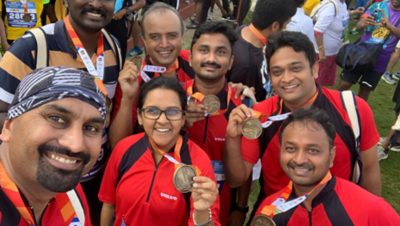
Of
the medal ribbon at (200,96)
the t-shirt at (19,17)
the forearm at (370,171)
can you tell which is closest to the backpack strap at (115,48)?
the medal ribbon at (200,96)

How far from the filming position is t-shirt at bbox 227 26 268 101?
3775 millimetres

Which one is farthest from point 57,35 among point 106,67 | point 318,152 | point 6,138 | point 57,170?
point 318,152

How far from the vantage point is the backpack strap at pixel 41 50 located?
2.60 metres

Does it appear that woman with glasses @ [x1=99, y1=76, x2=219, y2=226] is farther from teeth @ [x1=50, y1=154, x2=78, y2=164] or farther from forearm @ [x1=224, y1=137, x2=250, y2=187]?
teeth @ [x1=50, y1=154, x2=78, y2=164]

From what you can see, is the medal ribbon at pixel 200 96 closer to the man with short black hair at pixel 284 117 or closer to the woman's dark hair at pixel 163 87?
the woman's dark hair at pixel 163 87

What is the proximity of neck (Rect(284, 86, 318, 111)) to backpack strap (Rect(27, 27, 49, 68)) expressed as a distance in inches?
62.7

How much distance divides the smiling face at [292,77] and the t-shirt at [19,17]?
150 inches

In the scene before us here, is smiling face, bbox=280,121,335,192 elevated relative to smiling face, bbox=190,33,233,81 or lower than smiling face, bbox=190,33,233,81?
lower

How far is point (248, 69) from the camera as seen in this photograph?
3.77m

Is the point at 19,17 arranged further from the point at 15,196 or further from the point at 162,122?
the point at 15,196

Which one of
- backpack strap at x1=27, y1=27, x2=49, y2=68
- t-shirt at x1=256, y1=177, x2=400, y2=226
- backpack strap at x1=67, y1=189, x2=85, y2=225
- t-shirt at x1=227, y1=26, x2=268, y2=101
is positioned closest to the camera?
backpack strap at x1=67, y1=189, x2=85, y2=225

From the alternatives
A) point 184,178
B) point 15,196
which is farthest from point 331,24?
point 15,196

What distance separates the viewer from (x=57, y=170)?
158 cm

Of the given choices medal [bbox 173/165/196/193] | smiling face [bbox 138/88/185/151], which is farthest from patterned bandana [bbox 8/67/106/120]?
smiling face [bbox 138/88/185/151]
